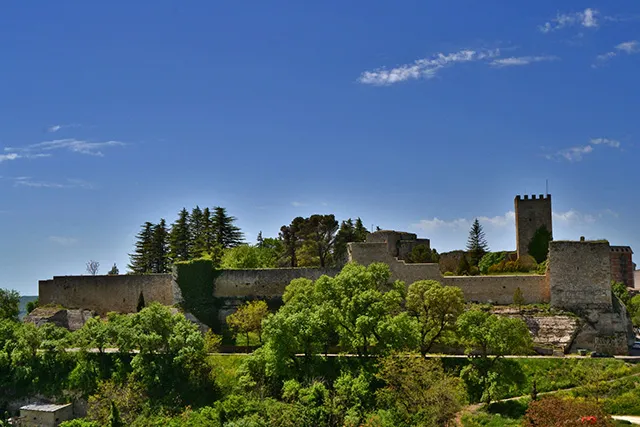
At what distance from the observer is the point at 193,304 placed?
136 ft

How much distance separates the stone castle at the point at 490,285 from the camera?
36622 mm

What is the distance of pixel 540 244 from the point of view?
146 ft

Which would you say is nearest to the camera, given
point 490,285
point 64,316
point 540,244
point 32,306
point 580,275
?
point 580,275

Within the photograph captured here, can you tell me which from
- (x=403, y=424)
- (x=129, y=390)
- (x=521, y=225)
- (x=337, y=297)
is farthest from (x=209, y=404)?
(x=521, y=225)

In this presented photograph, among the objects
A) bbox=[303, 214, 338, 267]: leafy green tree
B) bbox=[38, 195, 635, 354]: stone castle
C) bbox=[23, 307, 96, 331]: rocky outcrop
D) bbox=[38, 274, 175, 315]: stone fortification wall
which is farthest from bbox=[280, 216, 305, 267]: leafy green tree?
bbox=[23, 307, 96, 331]: rocky outcrop

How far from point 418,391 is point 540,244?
19.9 meters

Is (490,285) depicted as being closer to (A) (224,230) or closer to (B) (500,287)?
(B) (500,287)

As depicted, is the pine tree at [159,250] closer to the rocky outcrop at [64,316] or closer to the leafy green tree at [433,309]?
the rocky outcrop at [64,316]

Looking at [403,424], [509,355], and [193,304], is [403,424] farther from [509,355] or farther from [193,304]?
[193,304]

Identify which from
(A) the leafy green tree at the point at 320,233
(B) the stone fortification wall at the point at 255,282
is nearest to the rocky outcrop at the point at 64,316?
(B) the stone fortification wall at the point at 255,282

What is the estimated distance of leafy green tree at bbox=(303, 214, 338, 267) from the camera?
1922 inches

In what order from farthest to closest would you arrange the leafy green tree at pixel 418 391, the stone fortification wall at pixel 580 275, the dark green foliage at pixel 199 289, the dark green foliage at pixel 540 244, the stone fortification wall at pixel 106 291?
the dark green foliage at pixel 540 244 → the stone fortification wall at pixel 106 291 → the dark green foliage at pixel 199 289 → the stone fortification wall at pixel 580 275 → the leafy green tree at pixel 418 391

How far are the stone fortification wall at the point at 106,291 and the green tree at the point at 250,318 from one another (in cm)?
622

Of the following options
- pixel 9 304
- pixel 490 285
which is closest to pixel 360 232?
pixel 490 285
